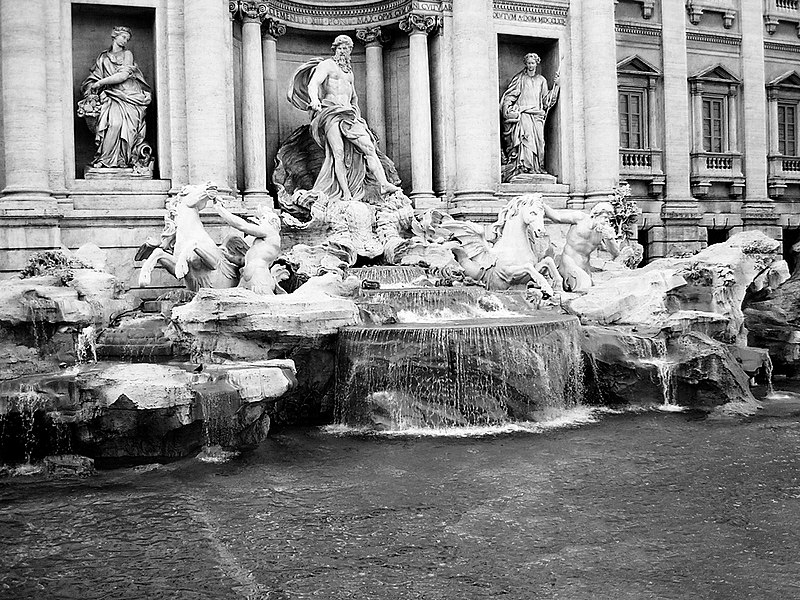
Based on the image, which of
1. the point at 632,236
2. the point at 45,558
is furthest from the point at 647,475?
the point at 632,236

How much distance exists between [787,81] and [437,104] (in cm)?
1005

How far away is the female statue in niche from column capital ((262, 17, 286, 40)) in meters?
2.56

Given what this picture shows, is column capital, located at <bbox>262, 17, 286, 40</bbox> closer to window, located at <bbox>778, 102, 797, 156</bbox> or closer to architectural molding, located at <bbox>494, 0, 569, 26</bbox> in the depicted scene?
architectural molding, located at <bbox>494, 0, 569, 26</bbox>

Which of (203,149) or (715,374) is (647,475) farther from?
(203,149)

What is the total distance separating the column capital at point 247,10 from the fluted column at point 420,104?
2619 mm

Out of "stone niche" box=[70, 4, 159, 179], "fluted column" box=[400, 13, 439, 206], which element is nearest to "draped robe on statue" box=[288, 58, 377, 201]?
"fluted column" box=[400, 13, 439, 206]

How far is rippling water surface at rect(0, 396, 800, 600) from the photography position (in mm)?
6039

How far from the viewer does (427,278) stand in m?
13.7

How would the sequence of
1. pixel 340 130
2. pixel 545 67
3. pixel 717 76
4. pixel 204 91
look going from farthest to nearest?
pixel 717 76 < pixel 545 67 < pixel 340 130 < pixel 204 91

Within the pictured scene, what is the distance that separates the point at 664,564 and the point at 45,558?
14.3ft

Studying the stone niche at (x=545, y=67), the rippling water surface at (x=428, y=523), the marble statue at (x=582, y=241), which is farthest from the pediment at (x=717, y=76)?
the rippling water surface at (x=428, y=523)

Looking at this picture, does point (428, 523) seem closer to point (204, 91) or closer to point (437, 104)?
point (204, 91)

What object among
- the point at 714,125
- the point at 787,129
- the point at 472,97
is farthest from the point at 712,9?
the point at 472,97

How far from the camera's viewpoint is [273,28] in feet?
53.4
